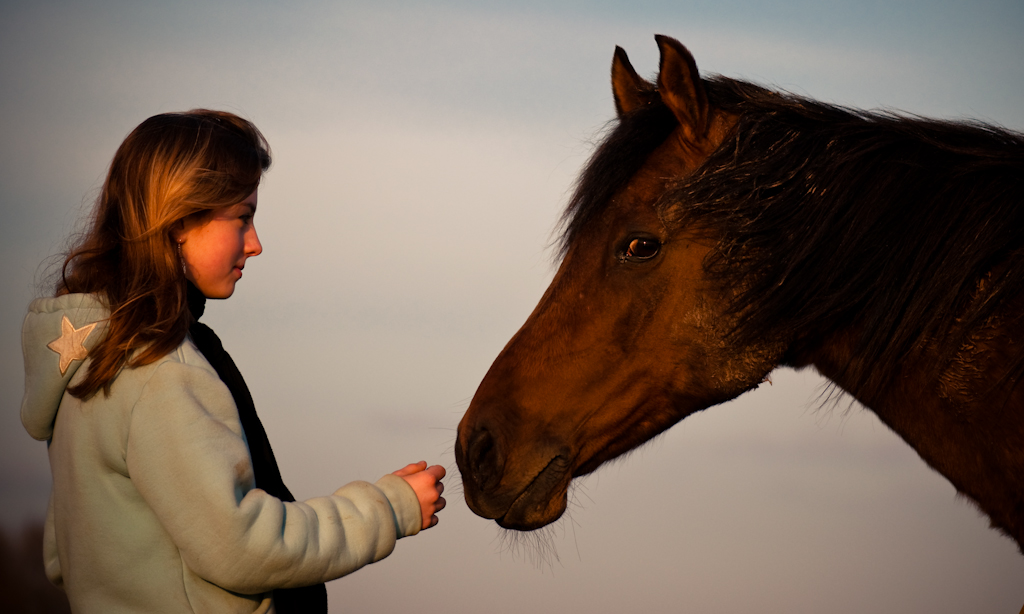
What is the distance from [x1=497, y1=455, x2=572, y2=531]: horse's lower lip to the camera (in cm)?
176

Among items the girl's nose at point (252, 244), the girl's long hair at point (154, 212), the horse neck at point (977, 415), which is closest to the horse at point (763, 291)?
the horse neck at point (977, 415)


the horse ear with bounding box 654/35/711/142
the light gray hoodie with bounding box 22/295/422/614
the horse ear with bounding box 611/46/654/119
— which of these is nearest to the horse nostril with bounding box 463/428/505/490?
the light gray hoodie with bounding box 22/295/422/614

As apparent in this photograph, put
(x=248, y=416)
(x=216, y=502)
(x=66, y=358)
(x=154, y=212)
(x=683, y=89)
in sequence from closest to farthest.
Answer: (x=216, y=502)
(x=66, y=358)
(x=154, y=212)
(x=248, y=416)
(x=683, y=89)

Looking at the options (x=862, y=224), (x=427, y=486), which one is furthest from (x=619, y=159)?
(x=427, y=486)

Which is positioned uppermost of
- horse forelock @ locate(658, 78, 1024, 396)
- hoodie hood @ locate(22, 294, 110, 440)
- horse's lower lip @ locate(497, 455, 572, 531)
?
horse forelock @ locate(658, 78, 1024, 396)

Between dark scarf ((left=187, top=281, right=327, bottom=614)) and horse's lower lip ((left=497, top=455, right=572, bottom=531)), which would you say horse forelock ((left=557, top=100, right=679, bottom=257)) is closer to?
horse's lower lip ((left=497, top=455, right=572, bottom=531))

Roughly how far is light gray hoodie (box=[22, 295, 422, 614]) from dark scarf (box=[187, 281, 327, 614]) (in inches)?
7.1

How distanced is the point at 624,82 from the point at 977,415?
51.1 inches

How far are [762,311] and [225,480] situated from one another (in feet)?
3.93

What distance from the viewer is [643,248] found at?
1.75m

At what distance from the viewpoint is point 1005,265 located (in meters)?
1.46

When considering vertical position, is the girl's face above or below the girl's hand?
above

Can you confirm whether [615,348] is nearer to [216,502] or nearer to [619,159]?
[619,159]

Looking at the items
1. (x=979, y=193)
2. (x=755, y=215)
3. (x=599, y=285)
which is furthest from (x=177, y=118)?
(x=979, y=193)
